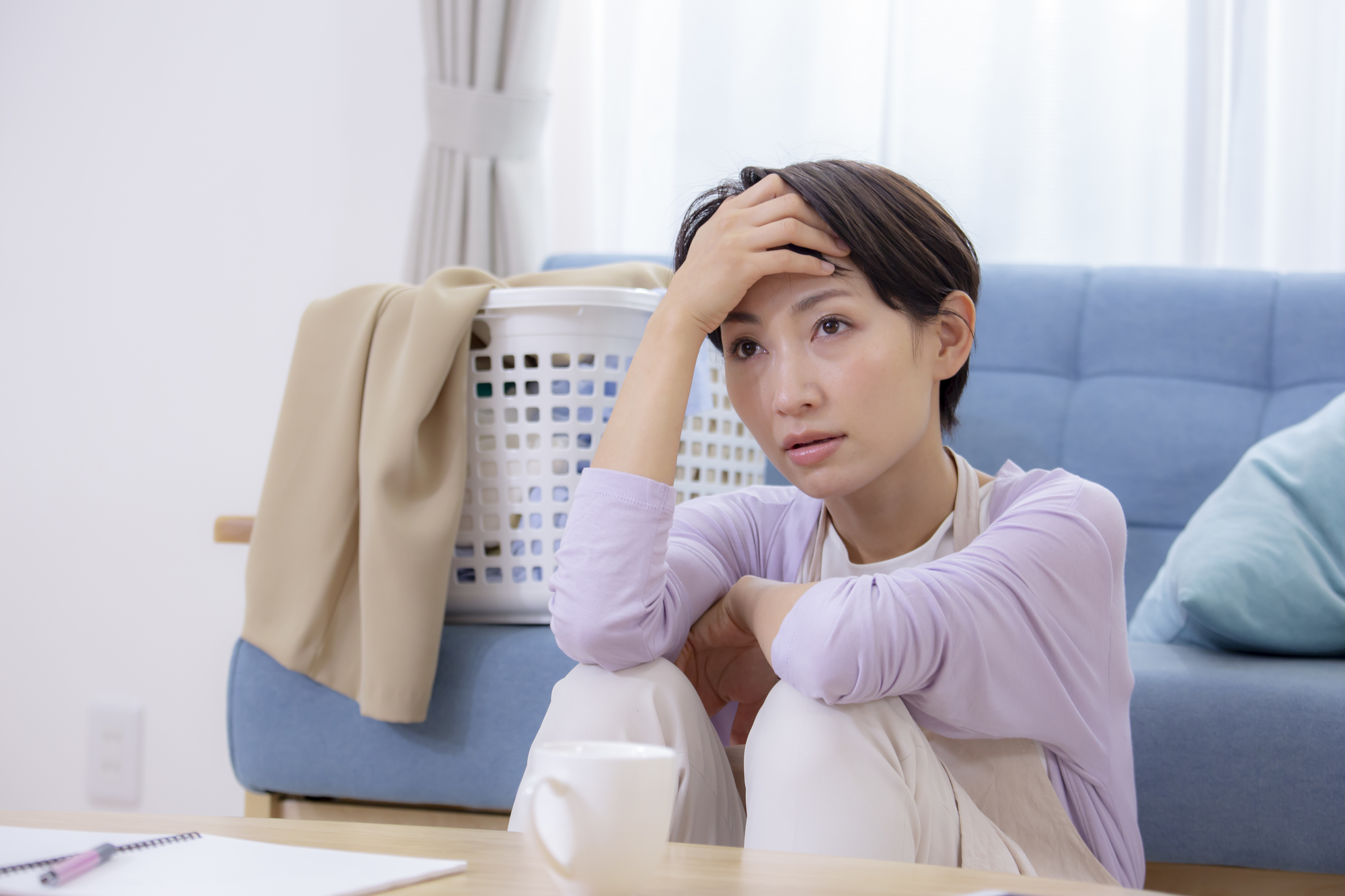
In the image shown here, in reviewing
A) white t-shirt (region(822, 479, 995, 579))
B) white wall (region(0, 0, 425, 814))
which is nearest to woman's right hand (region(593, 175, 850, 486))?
white t-shirt (region(822, 479, 995, 579))

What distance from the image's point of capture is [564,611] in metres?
0.81

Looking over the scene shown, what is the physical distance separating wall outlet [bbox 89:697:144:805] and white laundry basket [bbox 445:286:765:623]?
1.19 meters

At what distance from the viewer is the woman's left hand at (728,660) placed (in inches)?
35.0

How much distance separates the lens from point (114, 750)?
79.7 inches

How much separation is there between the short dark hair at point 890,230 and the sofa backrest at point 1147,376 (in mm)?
663

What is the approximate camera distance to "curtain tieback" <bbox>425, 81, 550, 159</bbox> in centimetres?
192

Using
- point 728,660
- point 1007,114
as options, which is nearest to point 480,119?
point 1007,114

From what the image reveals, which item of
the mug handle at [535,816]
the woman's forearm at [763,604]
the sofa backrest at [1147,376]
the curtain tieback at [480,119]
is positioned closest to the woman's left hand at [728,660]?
the woman's forearm at [763,604]

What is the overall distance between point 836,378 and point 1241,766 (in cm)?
54

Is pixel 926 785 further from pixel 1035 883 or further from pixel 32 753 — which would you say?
pixel 32 753

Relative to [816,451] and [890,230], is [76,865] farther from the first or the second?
[890,230]

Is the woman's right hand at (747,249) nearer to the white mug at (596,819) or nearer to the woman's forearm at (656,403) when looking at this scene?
the woman's forearm at (656,403)

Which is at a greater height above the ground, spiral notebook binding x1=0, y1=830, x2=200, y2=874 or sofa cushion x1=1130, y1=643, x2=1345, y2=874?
spiral notebook binding x1=0, y1=830, x2=200, y2=874

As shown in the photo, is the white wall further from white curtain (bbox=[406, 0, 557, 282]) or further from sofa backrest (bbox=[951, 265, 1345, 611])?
sofa backrest (bbox=[951, 265, 1345, 611])
